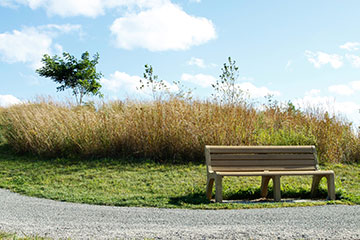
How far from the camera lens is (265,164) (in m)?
6.32

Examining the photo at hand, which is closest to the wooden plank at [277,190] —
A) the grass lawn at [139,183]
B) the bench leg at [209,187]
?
the grass lawn at [139,183]

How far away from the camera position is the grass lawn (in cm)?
596

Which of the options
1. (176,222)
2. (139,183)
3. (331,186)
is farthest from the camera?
(139,183)

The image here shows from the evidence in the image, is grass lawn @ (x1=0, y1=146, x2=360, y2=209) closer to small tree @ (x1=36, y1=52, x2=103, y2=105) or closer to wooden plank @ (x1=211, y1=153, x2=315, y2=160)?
wooden plank @ (x1=211, y1=153, x2=315, y2=160)

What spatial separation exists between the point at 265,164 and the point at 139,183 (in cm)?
237

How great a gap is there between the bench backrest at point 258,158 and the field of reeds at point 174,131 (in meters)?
2.37

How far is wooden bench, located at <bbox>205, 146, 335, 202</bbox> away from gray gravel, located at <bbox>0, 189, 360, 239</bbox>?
721 millimetres

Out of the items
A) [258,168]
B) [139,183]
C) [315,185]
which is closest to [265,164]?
[258,168]

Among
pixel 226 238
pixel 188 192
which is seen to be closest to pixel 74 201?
pixel 188 192

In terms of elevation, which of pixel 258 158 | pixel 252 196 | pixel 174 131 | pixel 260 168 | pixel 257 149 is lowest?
pixel 252 196

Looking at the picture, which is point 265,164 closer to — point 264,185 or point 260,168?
point 260,168

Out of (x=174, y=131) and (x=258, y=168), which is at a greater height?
(x=174, y=131)

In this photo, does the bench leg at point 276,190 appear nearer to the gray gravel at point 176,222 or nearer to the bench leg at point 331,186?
the gray gravel at point 176,222

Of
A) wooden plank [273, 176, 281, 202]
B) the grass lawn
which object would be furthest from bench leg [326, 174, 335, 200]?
wooden plank [273, 176, 281, 202]
